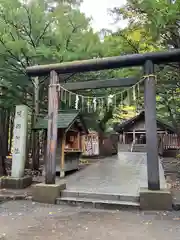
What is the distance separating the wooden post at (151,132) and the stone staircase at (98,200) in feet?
2.21

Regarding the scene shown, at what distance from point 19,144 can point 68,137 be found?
3550 millimetres

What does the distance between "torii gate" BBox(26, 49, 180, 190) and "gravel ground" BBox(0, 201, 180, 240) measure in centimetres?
103

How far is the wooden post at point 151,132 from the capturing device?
5941 mm

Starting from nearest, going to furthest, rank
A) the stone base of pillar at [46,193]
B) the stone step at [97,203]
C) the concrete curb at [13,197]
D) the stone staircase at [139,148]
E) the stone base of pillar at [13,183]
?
the stone step at [97,203]
the stone base of pillar at [46,193]
the concrete curb at [13,197]
the stone base of pillar at [13,183]
the stone staircase at [139,148]

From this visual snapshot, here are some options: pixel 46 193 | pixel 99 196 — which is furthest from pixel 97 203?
pixel 46 193

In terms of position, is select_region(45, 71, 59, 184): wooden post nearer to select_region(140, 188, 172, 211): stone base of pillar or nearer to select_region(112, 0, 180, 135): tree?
select_region(140, 188, 172, 211): stone base of pillar

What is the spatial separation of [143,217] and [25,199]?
3.56 meters

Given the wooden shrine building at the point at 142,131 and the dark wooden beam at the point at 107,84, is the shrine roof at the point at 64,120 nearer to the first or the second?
the dark wooden beam at the point at 107,84

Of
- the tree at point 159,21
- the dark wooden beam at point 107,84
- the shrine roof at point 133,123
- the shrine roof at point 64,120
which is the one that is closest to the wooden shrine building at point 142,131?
the shrine roof at point 133,123

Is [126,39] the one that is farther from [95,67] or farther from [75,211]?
[75,211]

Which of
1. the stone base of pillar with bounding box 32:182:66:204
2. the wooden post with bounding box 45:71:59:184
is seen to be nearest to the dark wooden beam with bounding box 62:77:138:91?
the wooden post with bounding box 45:71:59:184

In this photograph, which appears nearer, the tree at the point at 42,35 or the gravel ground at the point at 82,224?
the gravel ground at the point at 82,224

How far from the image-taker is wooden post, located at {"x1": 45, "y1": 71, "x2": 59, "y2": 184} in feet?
22.1

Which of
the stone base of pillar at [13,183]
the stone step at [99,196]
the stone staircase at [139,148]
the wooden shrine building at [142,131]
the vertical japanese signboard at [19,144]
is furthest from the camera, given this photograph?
the stone staircase at [139,148]
